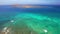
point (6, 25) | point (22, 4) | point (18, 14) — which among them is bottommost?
point (6, 25)

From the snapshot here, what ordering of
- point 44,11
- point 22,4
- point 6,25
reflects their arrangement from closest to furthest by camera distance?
point 6,25, point 22,4, point 44,11

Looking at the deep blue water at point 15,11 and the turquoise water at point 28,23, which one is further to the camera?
the deep blue water at point 15,11

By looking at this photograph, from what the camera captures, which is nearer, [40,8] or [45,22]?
[45,22]

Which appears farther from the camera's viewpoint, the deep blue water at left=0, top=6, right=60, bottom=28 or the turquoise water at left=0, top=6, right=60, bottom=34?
the deep blue water at left=0, top=6, right=60, bottom=28

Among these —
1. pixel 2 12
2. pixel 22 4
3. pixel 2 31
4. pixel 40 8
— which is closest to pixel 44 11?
pixel 40 8

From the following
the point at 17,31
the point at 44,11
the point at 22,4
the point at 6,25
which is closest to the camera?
the point at 17,31

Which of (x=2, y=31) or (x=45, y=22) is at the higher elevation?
(x=45, y=22)

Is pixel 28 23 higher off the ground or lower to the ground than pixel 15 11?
lower

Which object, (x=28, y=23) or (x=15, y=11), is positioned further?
(x=15, y=11)

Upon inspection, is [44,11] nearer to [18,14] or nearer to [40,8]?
[40,8]

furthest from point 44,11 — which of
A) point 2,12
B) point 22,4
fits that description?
point 2,12
